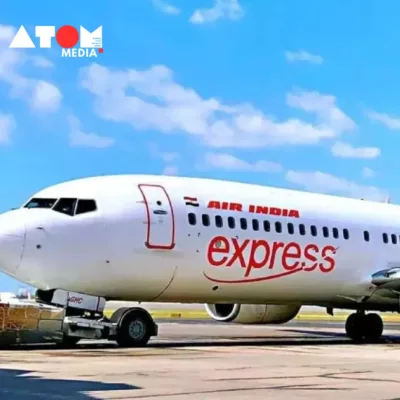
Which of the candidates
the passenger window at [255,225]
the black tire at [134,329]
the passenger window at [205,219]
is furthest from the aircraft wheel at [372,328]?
the black tire at [134,329]

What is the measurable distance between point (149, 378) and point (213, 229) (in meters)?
9.57

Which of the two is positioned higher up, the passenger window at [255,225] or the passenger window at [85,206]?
the passenger window at [85,206]

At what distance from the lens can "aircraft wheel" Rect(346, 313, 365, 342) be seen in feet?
90.6

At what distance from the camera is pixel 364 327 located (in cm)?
2762

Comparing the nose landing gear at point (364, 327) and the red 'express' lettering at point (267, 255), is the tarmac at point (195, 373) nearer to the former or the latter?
the red 'express' lettering at point (267, 255)

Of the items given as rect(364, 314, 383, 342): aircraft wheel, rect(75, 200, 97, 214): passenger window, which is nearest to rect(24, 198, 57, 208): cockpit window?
rect(75, 200, 97, 214): passenger window

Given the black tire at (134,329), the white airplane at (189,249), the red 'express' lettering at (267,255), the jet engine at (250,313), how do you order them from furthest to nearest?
the jet engine at (250,313) → the red 'express' lettering at (267,255) → the black tire at (134,329) → the white airplane at (189,249)

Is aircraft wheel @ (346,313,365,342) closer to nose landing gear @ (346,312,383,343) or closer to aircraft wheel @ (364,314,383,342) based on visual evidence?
nose landing gear @ (346,312,383,343)

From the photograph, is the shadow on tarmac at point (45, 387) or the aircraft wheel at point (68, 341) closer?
the shadow on tarmac at point (45, 387)

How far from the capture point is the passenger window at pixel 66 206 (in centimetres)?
2045

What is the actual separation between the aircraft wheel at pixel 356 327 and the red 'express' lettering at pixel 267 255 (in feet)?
13.0

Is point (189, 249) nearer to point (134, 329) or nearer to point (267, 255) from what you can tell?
point (134, 329)

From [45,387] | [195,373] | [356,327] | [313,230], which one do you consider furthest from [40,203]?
[356,327]

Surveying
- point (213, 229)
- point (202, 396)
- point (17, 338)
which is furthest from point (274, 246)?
point (202, 396)
